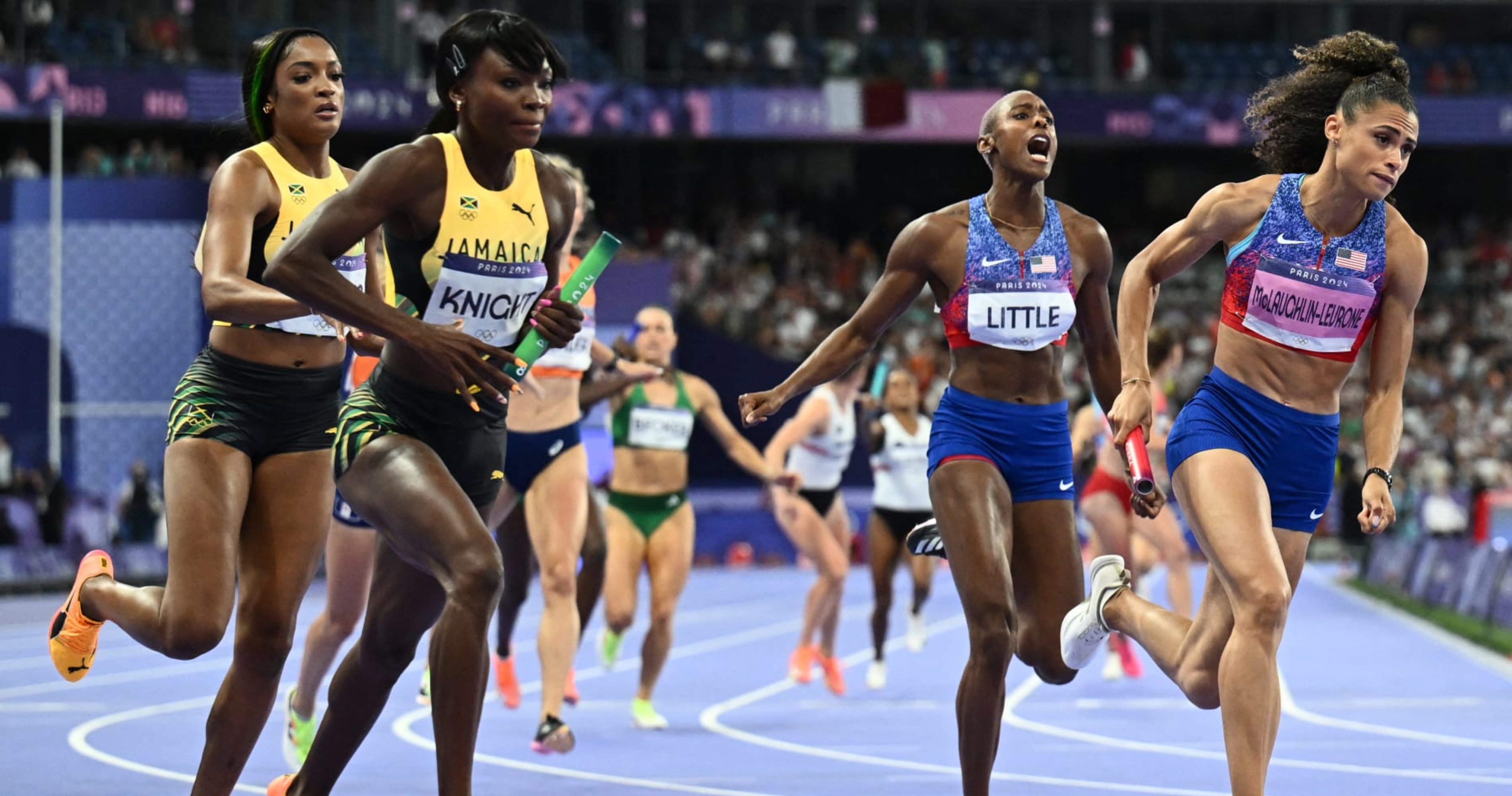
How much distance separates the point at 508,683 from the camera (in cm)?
1008

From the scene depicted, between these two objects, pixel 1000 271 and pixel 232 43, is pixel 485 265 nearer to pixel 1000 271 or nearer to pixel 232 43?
pixel 1000 271

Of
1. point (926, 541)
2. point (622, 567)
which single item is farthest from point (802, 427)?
point (926, 541)

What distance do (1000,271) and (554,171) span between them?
5.57ft

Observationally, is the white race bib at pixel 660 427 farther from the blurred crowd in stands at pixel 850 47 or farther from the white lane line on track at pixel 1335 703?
the blurred crowd in stands at pixel 850 47

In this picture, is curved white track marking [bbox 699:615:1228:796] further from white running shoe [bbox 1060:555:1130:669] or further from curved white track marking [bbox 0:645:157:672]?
curved white track marking [bbox 0:645:157:672]

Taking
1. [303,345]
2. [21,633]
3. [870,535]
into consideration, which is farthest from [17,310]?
[303,345]

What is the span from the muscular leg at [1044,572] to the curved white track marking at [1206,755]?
16.9 inches

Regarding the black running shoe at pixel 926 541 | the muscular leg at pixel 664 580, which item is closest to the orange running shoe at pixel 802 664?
the muscular leg at pixel 664 580

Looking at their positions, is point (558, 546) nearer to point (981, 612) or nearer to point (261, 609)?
point (981, 612)

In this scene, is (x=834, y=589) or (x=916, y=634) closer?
(x=834, y=589)

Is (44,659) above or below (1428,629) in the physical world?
above

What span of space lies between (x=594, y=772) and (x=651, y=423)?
9.97 feet

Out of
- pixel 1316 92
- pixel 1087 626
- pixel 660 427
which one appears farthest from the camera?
pixel 660 427

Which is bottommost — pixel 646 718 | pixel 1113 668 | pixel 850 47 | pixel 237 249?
pixel 1113 668
